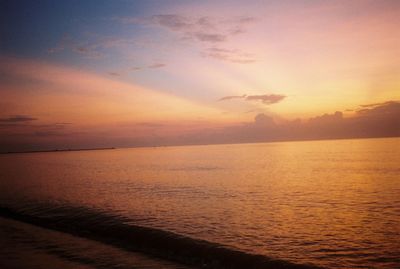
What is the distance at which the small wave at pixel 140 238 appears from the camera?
54.0 ft

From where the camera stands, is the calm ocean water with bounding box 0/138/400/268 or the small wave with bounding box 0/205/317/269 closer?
the small wave with bounding box 0/205/317/269

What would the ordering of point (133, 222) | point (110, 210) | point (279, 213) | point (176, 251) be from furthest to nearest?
point (110, 210) → point (279, 213) → point (133, 222) → point (176, 251)

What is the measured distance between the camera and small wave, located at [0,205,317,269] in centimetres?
1647

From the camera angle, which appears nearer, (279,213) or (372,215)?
(372,215)

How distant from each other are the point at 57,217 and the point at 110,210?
436 centimetres

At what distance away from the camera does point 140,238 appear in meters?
20.7

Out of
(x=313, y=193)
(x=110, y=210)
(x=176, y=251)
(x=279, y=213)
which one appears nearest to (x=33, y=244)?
(x=176, y=251)

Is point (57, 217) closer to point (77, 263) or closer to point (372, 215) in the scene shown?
point (77, 263)

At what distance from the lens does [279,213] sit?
27.3 meters

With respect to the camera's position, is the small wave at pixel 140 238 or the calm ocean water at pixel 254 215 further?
the calm ocean water at pixel 254 215

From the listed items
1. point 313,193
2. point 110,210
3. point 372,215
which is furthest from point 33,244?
point 313,193

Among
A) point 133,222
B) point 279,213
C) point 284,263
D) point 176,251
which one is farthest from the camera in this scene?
point 279,213

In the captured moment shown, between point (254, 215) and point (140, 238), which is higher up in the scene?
point (140, 238)

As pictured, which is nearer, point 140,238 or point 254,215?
point 140,238
